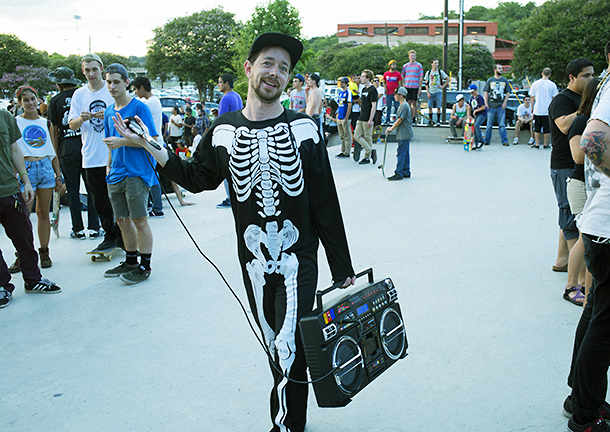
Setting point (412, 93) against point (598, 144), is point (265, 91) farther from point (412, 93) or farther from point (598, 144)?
point (412, 93)

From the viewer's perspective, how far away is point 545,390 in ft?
9.62

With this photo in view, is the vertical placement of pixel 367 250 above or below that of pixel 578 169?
below

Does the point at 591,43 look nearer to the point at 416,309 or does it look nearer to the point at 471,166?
the point at 471,166

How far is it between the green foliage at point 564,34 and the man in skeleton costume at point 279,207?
34559 millimetres

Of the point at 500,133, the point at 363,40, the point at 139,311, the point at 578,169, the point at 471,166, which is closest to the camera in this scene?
the point at 578,169

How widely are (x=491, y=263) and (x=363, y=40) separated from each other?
315 ft

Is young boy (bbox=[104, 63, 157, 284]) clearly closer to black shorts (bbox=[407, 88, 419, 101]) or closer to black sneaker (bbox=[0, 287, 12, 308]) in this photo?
black sneaker (bbox=[0, 287, 12, 308])

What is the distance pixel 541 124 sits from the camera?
43.8 feet

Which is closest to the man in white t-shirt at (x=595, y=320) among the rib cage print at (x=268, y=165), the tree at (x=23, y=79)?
the rib cage print at (x=268, y=165)

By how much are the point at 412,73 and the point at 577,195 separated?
11.3 m

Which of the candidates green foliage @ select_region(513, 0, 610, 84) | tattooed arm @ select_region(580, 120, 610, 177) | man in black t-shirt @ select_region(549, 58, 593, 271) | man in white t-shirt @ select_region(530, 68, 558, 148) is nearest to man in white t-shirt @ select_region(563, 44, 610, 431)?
tattooed arm @ select_region(580, 120, 610, 177)

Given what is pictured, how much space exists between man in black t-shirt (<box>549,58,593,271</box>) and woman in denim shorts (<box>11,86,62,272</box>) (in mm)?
5009

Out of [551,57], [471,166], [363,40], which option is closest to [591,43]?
[551,57]

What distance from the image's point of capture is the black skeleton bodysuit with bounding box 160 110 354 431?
234 centimetres
